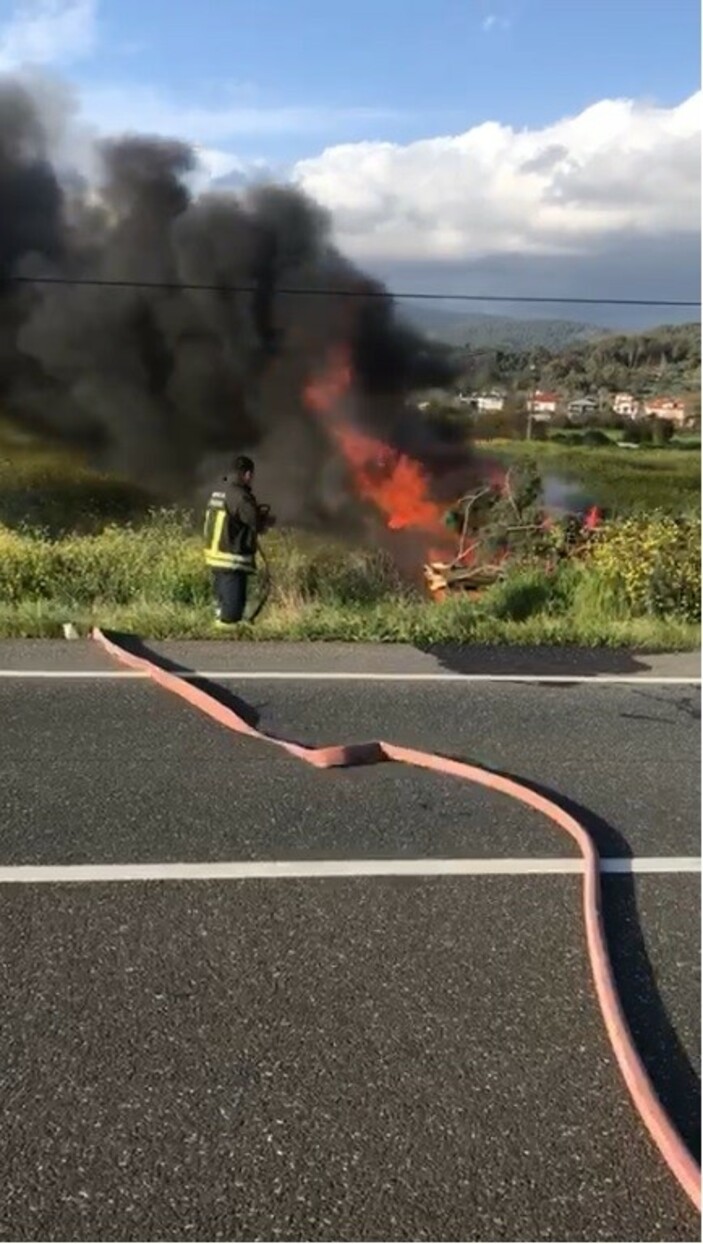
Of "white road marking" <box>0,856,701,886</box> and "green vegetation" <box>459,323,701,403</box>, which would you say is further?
"green vegetation" <box>459,323,701,403</box>

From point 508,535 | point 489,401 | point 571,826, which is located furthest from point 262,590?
point 489,401

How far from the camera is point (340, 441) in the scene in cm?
2938

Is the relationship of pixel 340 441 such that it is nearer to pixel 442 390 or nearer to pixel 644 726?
pixel 442 390

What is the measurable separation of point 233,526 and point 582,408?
22814 mm

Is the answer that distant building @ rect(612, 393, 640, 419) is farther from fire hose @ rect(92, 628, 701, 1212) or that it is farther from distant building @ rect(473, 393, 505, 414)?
fire hose @ rect(92, 628, 701, 1212)

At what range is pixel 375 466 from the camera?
97.5 ft

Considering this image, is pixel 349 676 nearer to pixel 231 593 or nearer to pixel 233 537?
pixel 231 593

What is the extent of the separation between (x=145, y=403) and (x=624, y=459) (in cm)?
1283

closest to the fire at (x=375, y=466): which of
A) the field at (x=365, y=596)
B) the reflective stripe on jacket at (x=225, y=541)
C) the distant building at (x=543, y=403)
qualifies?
the distant building at (x=543, y=403)

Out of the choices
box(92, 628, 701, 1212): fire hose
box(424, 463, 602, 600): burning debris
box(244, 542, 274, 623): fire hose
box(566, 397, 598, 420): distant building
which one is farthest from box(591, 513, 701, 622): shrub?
box(566, 397, 598, 420): distant building

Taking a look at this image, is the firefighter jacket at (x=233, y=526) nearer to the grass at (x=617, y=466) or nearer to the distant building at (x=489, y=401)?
the grass at (x=617, y=466)

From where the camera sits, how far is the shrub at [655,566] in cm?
920

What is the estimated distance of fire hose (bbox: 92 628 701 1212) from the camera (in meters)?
2.46

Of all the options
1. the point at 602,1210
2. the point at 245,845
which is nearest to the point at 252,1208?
the point at 602,1210
